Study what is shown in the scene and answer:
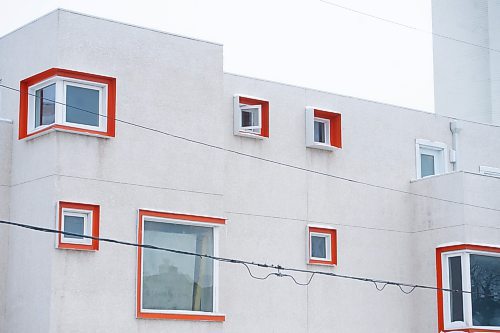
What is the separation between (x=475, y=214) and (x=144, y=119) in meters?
6.63

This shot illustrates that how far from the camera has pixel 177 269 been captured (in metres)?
18.7

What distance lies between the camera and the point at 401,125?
23.2m

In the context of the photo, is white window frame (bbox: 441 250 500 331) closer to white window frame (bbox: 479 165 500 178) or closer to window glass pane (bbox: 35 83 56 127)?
white window frame (bbox: 479 165 500 178)

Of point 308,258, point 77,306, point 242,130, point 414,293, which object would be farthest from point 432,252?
point 77,306

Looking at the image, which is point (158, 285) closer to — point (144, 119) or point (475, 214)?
point (144, 119)

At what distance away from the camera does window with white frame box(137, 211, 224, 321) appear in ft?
60.1

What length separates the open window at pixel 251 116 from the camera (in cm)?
2067

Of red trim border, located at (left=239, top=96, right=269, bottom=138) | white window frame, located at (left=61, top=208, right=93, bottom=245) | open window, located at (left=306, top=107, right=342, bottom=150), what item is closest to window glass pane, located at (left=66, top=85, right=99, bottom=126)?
white window frame, located at (left=61, top=208, right=93, bottom=245)

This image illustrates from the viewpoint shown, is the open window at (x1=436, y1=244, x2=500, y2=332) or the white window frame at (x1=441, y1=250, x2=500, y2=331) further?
the open window at (x1=436, y1=244, x2=500, y2=332)

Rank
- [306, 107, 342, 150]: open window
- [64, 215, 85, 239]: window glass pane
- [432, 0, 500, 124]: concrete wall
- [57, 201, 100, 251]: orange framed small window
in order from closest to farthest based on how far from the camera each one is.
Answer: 1. [57, 201, 100, 251]: orange framed small window
2. [64, 215, 85, 239]: window glass pane
3. [306, 107, 342, 150]: open window
4. [432, 0, 500, 124]: concrete wall

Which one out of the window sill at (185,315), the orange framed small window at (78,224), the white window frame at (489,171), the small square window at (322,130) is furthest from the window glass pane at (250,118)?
the white window frame at (489,171)

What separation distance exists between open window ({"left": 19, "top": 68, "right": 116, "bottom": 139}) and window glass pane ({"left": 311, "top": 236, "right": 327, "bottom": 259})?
4.79m

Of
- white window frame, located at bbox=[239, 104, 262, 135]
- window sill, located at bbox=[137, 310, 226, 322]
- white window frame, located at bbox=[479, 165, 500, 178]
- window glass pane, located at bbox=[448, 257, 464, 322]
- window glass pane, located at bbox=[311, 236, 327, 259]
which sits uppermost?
white window frame, located at bbox=[239, 104, 262, 135]

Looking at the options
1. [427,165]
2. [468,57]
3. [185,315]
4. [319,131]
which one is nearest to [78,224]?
[185,315]
